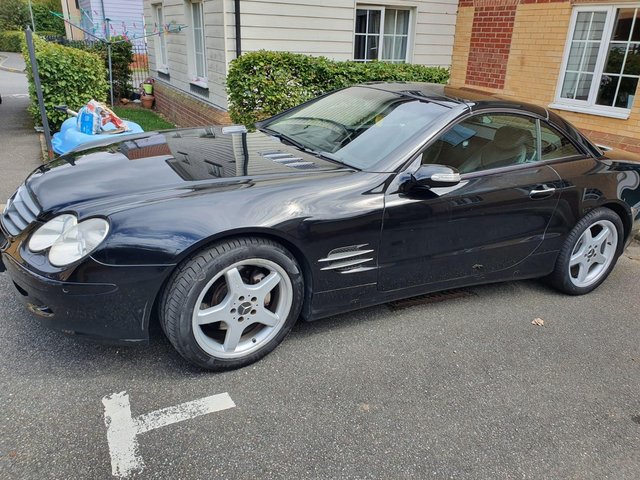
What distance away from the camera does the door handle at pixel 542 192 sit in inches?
137

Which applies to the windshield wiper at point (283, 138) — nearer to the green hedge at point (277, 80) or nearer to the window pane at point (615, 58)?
the green hedge at point (277, 80)

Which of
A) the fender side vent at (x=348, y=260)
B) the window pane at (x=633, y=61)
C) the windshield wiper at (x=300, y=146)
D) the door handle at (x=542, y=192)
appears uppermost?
the window pane at (x=633, y=61)

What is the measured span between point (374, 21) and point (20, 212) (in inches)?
299

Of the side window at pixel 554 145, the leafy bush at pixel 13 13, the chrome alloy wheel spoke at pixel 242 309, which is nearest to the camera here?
the chrome alloy wheel spoke at pixel 242 309

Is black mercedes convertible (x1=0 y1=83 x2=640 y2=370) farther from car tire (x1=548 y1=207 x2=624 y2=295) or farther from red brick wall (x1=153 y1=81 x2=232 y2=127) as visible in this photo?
red brick wall (x1=153 y1=81 x2=232 y2=127)

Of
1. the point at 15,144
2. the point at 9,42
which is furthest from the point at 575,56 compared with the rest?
the point at 9,42

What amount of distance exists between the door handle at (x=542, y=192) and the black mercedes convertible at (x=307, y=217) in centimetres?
1

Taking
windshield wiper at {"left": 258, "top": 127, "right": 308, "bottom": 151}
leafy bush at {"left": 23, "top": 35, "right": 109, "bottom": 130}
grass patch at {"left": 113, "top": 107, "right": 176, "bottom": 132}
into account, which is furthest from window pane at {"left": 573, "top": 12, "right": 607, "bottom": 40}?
leafy bush at {"left": 23, "top": 35, "right": 109, "bottom": 130}

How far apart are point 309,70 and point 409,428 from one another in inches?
217

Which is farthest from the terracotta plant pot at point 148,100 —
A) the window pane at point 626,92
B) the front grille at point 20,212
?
the front grille at point 20,212

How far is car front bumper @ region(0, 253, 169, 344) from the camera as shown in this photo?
2.39 meters

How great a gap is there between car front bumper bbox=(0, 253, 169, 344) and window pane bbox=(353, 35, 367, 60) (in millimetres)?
7364

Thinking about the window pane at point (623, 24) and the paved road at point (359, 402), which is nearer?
the paved road at point (359, 402)

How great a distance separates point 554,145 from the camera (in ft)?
12.1
